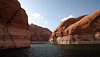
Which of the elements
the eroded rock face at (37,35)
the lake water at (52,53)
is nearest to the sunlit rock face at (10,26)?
the lake water at (52,53)

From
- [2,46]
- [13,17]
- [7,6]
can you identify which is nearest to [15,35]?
[2,46]

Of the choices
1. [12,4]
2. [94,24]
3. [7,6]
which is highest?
[12,4]

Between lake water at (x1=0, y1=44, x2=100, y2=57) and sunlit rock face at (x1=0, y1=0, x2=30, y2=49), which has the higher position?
sunlit rock face at (x1=0, y1=0, x2=30, y2=49)

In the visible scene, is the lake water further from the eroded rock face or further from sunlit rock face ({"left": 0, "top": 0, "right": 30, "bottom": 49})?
the eroded rock face

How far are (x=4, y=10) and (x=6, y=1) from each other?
Answer: 2910mm

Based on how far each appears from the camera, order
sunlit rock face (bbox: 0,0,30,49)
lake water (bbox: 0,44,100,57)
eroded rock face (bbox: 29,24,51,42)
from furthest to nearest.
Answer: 1. eroded rock face (bbox: 29,24,51,42)
2. sunlit rock face (bbox: 0,0,30,49)
3. lake water (bbox: 0,44,100,57)

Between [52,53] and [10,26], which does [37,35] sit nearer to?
[10,26]

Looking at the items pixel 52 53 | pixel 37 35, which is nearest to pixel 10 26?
pixel 52 53

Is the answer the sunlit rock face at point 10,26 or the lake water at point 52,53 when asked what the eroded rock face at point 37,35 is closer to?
the sunlit rock face at point 10,26

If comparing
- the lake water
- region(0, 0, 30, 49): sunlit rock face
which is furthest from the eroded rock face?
the lake water

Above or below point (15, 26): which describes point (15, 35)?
below

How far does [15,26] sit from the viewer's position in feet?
62.0

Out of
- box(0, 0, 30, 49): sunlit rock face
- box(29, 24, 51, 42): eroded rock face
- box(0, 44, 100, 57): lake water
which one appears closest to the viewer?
box(0, 44, 100, 57): lake water

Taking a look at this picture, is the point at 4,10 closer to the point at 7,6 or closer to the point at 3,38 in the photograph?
the point at 7,6
